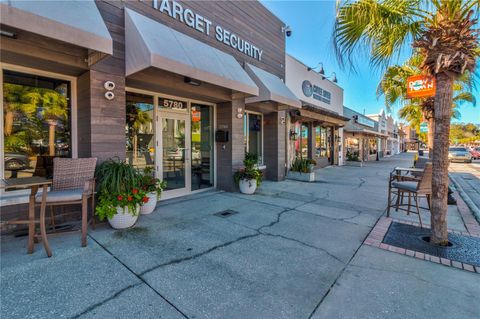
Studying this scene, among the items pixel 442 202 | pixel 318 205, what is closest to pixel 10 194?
pixel 318 205

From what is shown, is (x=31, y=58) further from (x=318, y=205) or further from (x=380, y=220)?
(x=380, y=220)

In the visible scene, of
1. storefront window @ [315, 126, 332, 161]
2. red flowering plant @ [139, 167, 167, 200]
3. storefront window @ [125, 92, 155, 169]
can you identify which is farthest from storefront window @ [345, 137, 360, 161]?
red flowering plant @ [139, 167, 167, 200]

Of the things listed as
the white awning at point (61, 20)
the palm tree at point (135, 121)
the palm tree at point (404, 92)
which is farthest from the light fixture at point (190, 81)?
the palm tree at point (404, 92)

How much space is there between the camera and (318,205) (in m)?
5.90

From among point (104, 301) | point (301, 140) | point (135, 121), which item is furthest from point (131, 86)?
point (301, 140)

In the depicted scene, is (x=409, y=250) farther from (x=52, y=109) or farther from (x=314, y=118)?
(x=314, y=118)

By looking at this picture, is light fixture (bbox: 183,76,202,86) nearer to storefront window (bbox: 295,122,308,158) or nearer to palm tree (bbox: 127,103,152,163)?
palm tree (bbox: 127,103,152,163)

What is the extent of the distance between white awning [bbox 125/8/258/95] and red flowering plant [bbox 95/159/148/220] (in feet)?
6.09

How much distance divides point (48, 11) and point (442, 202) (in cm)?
625

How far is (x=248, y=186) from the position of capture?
6926 mm

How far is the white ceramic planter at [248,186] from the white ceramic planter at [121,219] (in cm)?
348

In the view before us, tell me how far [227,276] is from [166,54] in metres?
3.75

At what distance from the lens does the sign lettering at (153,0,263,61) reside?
17.5 feet

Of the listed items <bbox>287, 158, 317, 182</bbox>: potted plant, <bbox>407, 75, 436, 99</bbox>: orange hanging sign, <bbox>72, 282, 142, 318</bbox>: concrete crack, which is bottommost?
<bbox>72, 282, 142, 318</bbox>: concrete crack
